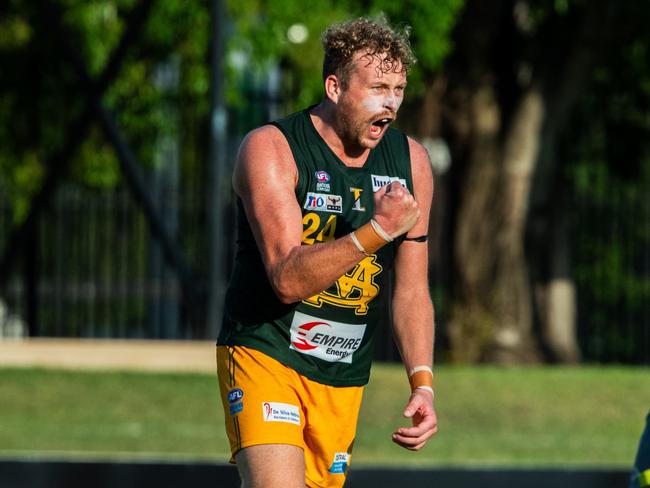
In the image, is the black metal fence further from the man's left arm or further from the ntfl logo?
the ntfl logo

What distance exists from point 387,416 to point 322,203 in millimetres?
9670

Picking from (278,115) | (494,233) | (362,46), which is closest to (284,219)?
(362,46)

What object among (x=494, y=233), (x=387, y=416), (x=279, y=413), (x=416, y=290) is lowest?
(x=387, y=416)

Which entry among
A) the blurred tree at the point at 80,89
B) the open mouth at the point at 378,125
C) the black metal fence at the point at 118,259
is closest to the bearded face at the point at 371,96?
the open mouth at the point at 378,125

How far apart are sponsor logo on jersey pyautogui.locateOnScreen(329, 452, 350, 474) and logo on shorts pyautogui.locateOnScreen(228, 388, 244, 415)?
39cm

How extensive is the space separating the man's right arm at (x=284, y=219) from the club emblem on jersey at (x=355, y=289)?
12.3 inches

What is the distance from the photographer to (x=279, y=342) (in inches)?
191

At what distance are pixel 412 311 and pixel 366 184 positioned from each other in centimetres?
50

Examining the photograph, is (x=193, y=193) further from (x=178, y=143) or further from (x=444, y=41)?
(x=444, y=41)

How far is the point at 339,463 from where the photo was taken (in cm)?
499

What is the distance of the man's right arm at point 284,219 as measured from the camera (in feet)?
14.3

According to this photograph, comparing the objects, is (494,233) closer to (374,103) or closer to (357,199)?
(357,199)

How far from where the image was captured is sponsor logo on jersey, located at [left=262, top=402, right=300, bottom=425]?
186 inches

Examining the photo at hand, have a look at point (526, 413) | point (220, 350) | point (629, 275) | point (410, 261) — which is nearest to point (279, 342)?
point (220, 350)
